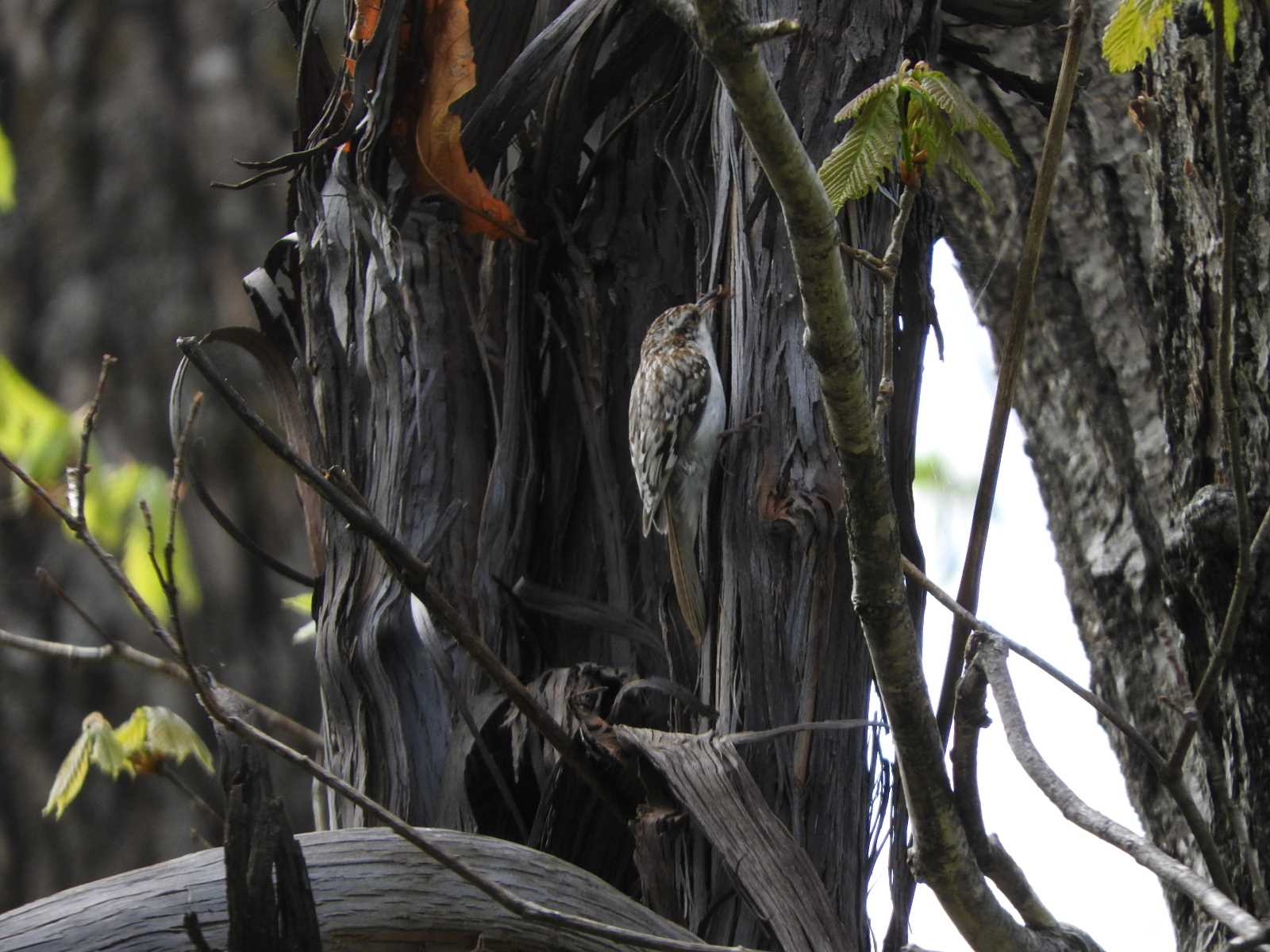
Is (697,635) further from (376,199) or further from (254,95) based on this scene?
(254,95)

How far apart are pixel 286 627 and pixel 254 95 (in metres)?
2.61

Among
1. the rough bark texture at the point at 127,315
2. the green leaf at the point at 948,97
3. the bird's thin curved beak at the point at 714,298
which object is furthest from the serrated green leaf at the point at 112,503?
the green leaf at the point at 948,97

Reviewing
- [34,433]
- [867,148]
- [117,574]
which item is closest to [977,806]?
[867,148]

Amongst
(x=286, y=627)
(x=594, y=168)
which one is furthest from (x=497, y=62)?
(x=286, y=627)

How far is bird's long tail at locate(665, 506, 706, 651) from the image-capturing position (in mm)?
2676

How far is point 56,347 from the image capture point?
19.5 feet

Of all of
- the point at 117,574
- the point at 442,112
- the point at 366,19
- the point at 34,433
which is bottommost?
the point at 117,574

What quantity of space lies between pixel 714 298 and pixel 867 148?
3.65ft

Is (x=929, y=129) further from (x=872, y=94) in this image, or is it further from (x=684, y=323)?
(x=684, y=323)

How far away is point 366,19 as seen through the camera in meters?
2.90

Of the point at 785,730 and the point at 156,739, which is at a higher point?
the point at 156,739

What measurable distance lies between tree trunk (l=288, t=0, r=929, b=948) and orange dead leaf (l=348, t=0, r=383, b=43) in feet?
0.31

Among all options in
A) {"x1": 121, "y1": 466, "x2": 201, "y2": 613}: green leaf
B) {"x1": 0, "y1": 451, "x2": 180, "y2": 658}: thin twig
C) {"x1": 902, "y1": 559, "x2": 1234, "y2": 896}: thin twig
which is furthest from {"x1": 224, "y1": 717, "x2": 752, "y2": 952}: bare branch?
{"x1": 121, "y1": 466, "x2": 201, "y2": 613}: green leaf

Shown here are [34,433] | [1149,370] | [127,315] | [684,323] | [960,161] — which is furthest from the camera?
[127,315]
